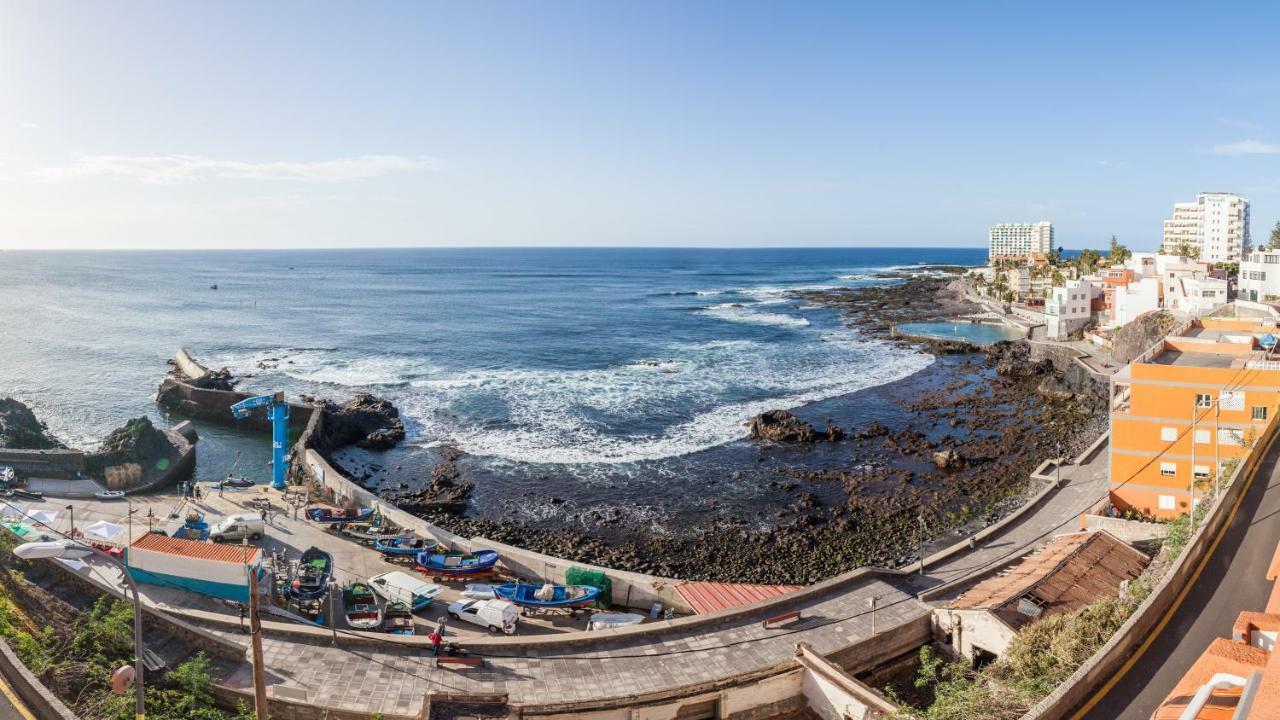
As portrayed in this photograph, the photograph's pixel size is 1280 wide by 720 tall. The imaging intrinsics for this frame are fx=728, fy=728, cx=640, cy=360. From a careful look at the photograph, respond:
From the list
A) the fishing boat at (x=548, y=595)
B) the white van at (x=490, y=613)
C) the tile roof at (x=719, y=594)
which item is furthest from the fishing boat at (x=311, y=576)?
the tile roof at (x=719, y=594)

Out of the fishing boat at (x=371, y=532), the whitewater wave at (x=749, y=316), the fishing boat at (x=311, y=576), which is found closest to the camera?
the fishing boat at (x=311, y=576)

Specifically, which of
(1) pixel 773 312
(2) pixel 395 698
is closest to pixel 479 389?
(2) pixel 395 698

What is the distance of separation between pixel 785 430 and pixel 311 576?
25.6m

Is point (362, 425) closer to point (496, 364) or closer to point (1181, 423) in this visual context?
point (496, 364)

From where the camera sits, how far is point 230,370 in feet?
194

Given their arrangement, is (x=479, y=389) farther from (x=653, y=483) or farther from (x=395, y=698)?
(x=395, y=698)

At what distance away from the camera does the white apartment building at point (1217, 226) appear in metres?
113

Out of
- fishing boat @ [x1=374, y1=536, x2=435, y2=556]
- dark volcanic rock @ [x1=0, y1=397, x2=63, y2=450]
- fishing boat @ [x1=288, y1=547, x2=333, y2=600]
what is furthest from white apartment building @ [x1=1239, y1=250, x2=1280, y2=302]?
dark volcanic rock @ [x1=0, y1=397, x2=63, y2=450]

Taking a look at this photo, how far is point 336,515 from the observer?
89.8 feet

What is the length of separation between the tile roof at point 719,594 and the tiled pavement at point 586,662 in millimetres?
1875

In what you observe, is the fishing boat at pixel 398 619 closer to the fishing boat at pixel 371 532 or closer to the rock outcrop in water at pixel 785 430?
the fishing boat at pixel 371 532

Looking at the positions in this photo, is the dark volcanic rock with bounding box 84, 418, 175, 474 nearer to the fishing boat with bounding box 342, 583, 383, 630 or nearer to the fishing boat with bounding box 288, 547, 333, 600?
the fishing boat with bounding box 288, 547, 333, 600

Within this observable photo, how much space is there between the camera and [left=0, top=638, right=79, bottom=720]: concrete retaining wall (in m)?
10.8

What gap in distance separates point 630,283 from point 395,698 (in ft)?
456
